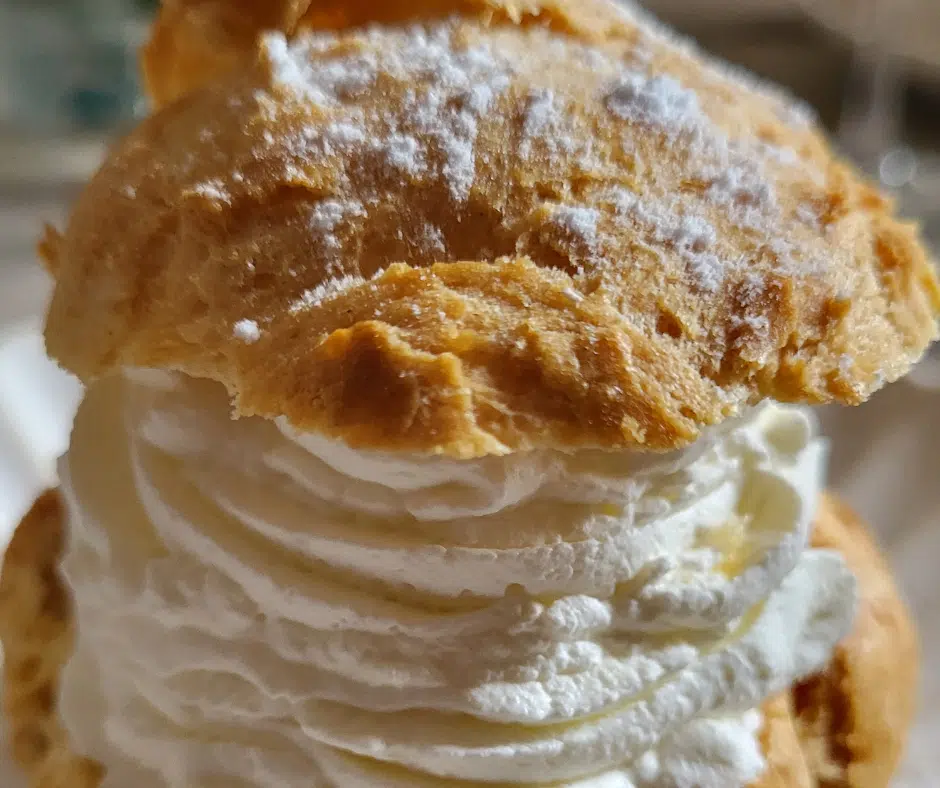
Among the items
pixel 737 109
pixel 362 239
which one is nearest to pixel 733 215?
pixel 737 109

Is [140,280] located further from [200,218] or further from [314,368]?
[314,368]

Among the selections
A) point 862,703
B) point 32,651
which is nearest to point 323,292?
point 32,651

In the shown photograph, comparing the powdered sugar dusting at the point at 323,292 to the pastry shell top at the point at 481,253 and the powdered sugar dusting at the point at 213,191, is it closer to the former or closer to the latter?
the pastry shell top at the point at 481,253

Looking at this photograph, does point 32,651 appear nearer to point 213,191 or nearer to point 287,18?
point 213,191

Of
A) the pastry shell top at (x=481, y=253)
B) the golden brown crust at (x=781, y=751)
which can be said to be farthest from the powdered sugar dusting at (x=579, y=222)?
the golden brown crust at (x=781, y=751)

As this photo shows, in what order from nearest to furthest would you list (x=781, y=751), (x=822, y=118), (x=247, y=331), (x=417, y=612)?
(x=247, y=331) → (x=417, y=612) → (x=781, y=751) → (x=822, y=118)

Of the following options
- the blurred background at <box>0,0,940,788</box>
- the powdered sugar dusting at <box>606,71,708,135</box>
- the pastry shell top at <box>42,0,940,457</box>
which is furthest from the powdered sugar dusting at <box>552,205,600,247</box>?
the blurred background at <box>0,0,940,788</box>
